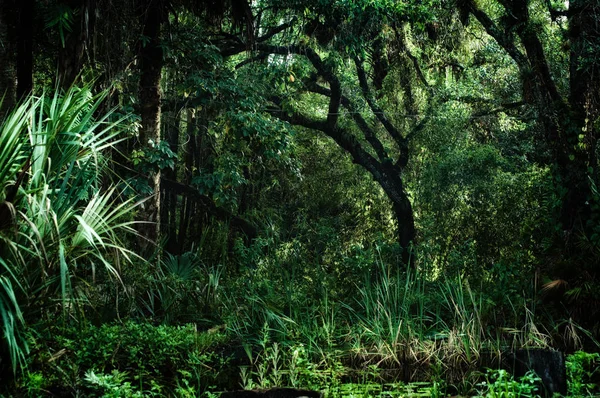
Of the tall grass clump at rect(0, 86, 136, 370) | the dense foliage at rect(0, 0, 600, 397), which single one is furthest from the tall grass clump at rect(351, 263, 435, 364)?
the tall grass clump at rect(0, 86, 136, 370)

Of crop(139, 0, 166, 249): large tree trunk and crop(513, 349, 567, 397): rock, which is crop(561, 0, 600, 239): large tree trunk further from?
crop(139, 0, 166, 249): large tree trunk

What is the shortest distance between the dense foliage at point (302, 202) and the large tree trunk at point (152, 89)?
0.09 feet

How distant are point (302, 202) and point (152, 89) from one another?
21.7 feet

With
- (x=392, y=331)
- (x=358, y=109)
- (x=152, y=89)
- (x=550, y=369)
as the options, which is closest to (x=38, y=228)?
(x=392, y=331)

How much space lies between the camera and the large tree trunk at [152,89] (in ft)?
27.1

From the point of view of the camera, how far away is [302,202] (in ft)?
47.8

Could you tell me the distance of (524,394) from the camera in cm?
427

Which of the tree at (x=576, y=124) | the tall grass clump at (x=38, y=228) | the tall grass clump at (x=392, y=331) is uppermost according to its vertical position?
the tree at (x=576, y=124)

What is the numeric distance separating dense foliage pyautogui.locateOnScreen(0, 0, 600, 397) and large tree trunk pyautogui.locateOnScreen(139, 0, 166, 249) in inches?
1.1

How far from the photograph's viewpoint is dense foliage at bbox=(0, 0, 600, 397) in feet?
14.1

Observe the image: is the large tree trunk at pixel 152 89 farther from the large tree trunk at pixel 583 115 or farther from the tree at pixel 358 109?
the large tree trunk at pixel 583 115

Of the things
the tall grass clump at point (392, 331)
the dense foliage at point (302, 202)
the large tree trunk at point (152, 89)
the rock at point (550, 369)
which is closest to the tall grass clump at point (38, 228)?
the dense foliage at point (302, 202)

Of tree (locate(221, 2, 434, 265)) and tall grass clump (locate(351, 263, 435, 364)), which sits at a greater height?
tree (locate(221, 2, 434, 265))

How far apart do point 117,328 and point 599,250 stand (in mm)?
4703
